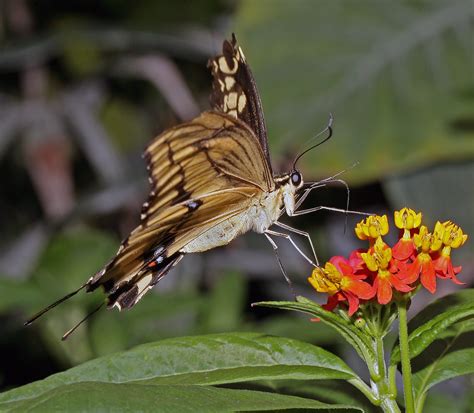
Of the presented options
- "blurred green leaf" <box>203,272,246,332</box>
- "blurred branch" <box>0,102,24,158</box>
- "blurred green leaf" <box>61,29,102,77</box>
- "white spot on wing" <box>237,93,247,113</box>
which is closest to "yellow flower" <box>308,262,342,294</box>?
"white spot on wing" <box>237,93,247,113</box>

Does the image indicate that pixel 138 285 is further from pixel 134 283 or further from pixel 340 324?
pixel 340 324

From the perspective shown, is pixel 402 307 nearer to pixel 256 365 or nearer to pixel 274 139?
pixel 256 365

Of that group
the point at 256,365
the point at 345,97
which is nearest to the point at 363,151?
the point at 345,97

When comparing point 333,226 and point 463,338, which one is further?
point 333,226

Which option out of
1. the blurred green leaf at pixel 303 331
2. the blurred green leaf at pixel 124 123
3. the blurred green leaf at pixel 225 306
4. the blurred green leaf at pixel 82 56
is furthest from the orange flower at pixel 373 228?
the blurred green leaf at pixel 124 123

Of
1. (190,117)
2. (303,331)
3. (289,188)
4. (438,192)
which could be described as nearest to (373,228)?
(289,188)

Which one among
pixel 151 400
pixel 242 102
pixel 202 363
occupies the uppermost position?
pixel 242 102
